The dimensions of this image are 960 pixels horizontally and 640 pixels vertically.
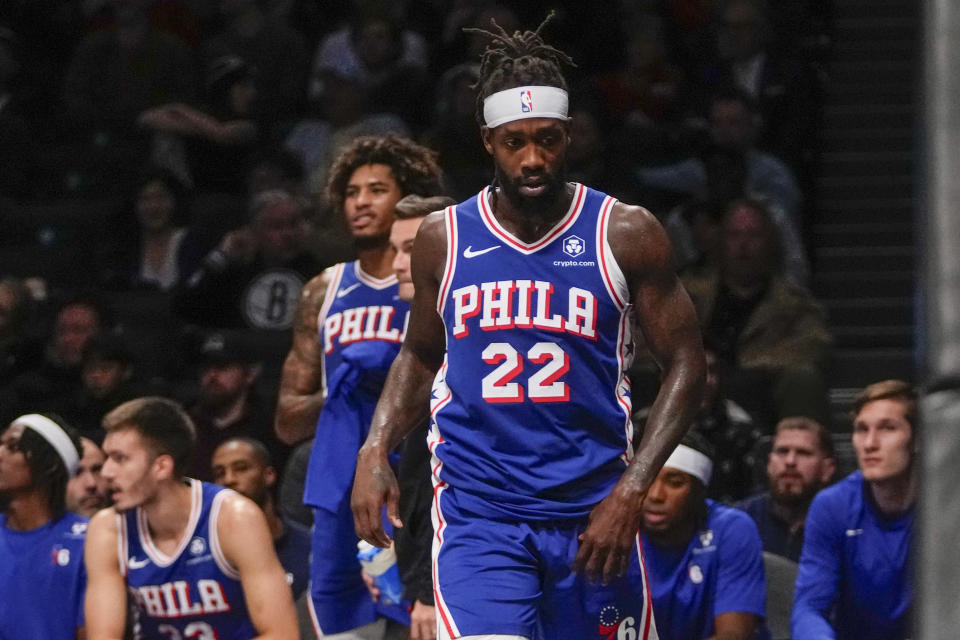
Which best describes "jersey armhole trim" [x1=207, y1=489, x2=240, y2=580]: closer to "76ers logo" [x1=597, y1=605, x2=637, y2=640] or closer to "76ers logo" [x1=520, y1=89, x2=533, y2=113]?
"76ers logo" [x1=597, y1=605, x2=637, y2=640]

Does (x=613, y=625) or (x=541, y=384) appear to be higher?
(x=541, y=384)

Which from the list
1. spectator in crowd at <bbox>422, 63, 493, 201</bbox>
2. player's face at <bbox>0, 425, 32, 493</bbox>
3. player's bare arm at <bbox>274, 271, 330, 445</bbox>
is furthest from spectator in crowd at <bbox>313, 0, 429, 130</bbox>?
player's bare arm at <bbox>274, 271, 330, 445</bbox>

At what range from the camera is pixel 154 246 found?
10.2 metres

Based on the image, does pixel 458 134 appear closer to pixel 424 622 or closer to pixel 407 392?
pixel 424 622

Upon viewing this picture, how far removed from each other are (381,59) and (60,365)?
3.28m

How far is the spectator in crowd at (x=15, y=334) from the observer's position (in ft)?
28.9

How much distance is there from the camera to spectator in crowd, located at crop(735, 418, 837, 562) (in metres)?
6.45

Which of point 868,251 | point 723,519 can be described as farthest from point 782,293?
point 723,519

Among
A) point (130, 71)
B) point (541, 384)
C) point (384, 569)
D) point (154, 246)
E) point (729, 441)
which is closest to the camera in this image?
point (541, 384)

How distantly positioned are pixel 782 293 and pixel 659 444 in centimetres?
484

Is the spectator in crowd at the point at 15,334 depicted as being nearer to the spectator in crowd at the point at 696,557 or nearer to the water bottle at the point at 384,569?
the water bottle at the point at 384,569

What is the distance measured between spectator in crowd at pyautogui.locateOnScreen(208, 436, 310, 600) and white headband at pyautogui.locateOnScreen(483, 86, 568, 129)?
3342 millimetres

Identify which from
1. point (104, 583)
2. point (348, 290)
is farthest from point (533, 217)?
point (104, 583)

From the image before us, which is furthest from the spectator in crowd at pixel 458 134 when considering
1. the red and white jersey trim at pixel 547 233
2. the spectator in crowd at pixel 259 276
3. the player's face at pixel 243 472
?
the red and white jersey trim at pixel 547 233
